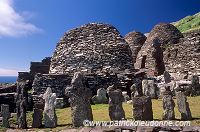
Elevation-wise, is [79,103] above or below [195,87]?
below

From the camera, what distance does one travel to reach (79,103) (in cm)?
1416

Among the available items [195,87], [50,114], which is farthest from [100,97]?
[50,114]

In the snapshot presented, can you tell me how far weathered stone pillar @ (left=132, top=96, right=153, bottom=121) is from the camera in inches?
527

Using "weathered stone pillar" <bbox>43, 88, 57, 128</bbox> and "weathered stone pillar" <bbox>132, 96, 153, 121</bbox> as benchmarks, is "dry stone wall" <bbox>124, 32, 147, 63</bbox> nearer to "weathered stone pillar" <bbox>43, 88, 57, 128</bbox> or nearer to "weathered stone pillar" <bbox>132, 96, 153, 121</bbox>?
"weathered stone pillar" <bbox>43, 88, 57, 128</bbox>

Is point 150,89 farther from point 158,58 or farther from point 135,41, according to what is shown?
point 135,41

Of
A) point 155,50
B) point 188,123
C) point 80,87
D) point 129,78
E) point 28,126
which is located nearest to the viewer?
point 188,123

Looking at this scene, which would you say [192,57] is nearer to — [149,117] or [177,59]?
[177,59]

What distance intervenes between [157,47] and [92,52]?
8741 millimetres

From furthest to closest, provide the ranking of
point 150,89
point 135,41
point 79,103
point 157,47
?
point 135,41, point 157,47, point 150,89, point 79,103

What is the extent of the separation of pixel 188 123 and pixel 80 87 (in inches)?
169

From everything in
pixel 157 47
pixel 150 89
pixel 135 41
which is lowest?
pixel 150 89

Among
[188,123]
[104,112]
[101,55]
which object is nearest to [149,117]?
[188,123]

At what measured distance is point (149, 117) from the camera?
13.4m

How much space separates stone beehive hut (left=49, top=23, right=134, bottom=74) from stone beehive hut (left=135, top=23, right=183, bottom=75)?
681cm
